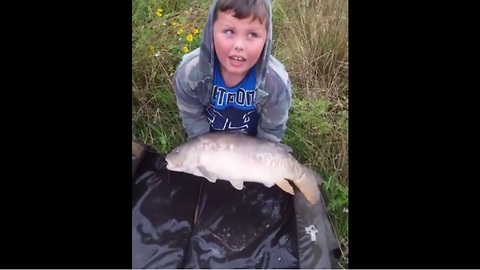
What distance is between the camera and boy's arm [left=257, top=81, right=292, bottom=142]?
197cm

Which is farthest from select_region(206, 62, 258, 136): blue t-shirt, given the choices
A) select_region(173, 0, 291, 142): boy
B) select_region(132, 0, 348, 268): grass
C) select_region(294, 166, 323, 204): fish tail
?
select_region(294, 166, 323, 204): fish tail

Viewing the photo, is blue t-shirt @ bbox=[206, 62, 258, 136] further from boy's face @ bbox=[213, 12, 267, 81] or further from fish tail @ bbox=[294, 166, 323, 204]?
fish tail @ bbox=[294, 166, 323, 204]

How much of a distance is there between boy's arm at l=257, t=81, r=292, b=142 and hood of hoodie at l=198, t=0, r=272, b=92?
47mm

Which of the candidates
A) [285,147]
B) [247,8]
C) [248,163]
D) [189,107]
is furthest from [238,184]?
[247,8]

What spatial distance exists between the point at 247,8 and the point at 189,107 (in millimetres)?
379

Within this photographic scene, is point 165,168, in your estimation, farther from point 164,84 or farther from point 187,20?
point 187,20

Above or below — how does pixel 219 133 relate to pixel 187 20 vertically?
below

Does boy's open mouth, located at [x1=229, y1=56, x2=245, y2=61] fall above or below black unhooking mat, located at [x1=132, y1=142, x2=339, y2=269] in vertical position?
above

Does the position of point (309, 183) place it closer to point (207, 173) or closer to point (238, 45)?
point (207, 173)

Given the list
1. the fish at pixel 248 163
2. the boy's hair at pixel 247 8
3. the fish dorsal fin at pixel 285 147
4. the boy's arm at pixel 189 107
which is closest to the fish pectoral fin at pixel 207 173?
the fish at pixel 248 163

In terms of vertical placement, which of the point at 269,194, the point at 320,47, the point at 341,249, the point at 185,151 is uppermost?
the point at 320,47

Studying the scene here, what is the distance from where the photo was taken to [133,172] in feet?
6.72

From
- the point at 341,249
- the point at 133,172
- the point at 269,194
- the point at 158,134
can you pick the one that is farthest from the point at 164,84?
the point at 341,249

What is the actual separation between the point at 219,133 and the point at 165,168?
225 mm
